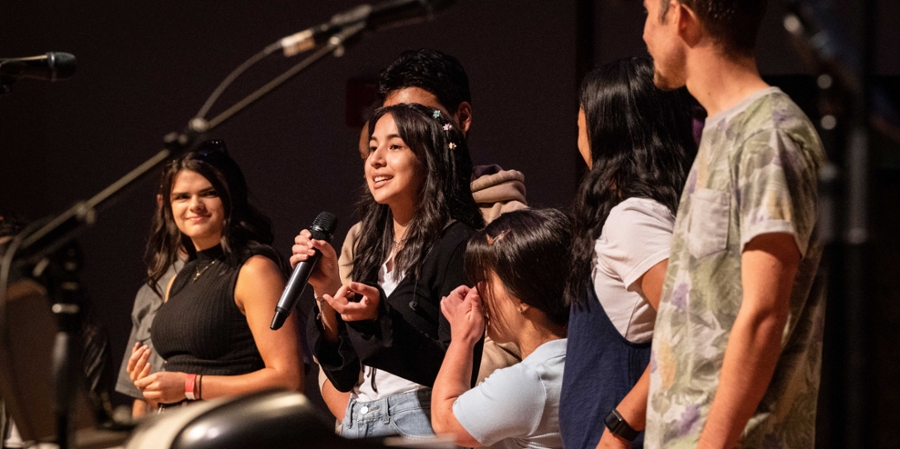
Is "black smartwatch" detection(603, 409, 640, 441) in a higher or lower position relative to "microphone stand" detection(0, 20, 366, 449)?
lower

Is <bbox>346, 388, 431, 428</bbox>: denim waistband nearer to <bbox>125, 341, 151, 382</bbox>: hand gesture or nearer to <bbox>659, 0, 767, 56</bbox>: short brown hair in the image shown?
<bbox>125, 341, 151, 382</bbox>: hand gesture

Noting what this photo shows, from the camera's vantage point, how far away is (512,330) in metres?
2.02

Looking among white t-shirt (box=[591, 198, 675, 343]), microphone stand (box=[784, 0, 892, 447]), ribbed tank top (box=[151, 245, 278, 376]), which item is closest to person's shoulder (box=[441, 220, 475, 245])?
white t-shirt (box=[591, 198, 675, 343])

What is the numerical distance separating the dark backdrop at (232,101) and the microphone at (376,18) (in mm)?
2796

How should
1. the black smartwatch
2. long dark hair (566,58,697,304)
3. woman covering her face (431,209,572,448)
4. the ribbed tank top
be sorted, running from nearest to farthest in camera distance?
the black smartwatch → long dark hair (566,58,697,304) → woman covering her face (431,209,572,448) → the ribbed tank top

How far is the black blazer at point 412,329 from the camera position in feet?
6.60

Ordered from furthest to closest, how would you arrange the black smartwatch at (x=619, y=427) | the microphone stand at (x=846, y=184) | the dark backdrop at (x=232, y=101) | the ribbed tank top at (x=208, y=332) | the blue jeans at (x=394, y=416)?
the dark backdrop at (x=232, y=101) → the ribbed tank top at (x=208, y=332) → the blue jeans at (x=394, y=416) → the black smartwatch at (x=619, y=427) → the microphone stand at (x=846, y=184)

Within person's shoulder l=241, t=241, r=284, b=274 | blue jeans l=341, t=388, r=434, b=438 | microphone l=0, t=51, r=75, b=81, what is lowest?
blue jeans l=341, t=388, r=434, b=438

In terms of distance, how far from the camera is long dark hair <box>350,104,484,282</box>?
2230 mm

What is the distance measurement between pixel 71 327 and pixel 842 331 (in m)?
0.78

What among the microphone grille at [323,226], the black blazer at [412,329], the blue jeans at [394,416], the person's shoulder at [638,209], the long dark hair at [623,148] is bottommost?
the blue jeans at [394,416]

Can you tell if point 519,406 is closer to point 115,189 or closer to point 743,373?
point 743,373

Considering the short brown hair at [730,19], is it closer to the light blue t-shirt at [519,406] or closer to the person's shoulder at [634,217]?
the person's shoulder at [634,217]

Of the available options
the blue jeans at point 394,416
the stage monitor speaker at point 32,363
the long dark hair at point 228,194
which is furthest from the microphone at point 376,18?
the long dark hair at point 228,194
